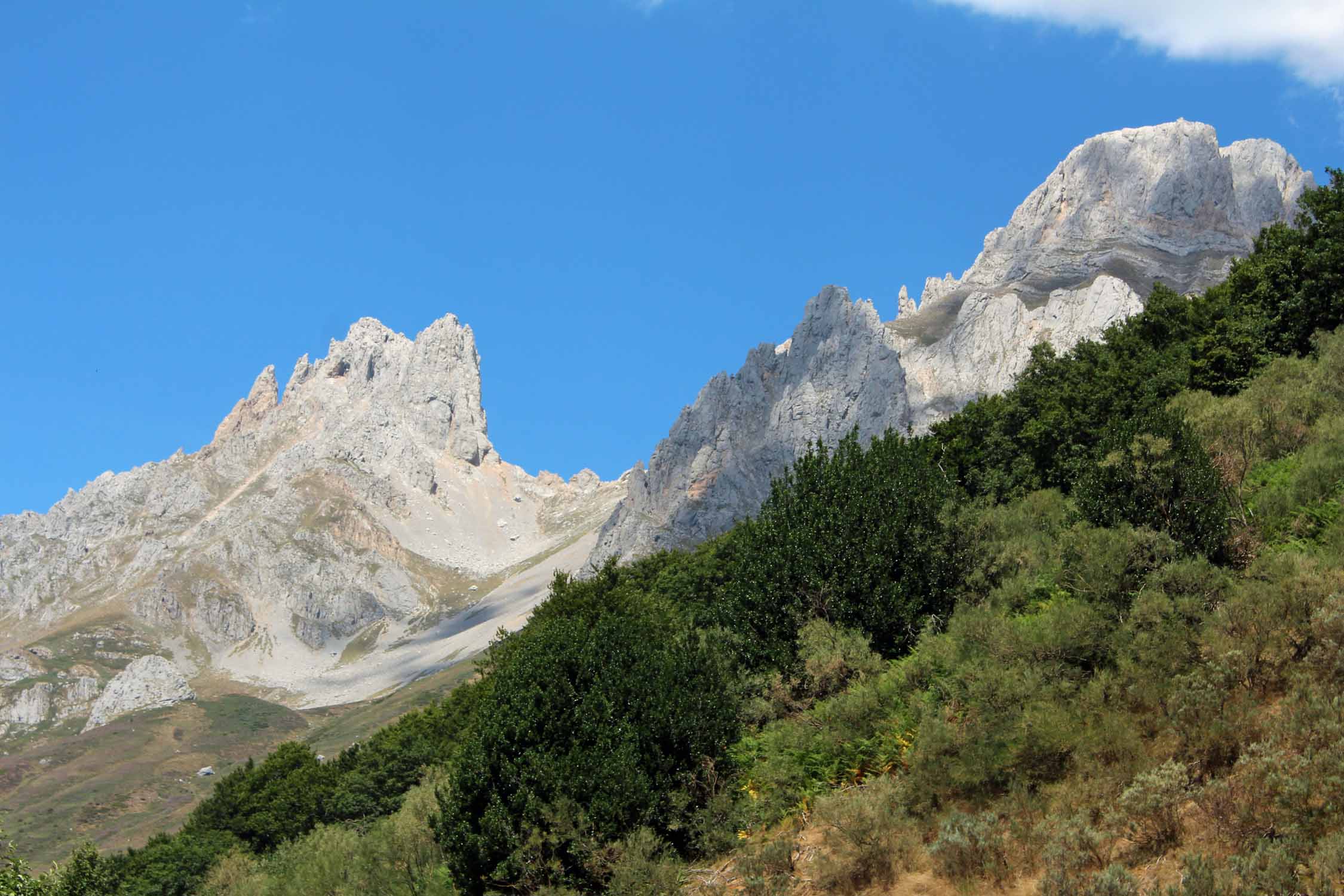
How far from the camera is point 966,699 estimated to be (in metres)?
23.5

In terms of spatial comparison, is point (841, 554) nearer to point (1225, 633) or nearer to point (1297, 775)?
point (1225, 633)

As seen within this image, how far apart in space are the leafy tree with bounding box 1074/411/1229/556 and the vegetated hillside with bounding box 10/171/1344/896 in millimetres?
79

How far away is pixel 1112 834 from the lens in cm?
1811

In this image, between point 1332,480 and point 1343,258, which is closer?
point 1332,480

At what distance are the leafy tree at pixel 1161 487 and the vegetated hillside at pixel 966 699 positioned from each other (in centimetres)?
8

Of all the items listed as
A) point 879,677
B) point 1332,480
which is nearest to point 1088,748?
point 879,677

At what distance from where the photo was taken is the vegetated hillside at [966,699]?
59.6 feet

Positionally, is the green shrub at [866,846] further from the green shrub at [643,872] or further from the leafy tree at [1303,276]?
the leafy tree at [1303,276]

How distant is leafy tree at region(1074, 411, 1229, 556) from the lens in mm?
26922

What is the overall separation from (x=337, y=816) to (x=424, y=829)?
46.8 meters

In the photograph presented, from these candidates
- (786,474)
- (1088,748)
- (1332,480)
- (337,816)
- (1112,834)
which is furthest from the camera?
(337,816)

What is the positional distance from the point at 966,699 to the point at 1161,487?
8.44 m

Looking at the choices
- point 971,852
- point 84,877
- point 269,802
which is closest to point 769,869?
point 971,852

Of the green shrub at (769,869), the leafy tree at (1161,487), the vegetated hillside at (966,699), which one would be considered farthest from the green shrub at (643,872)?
the leafy tree at (1161,487)
